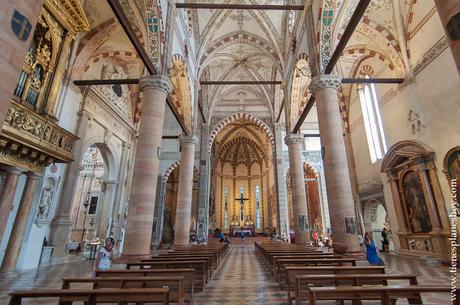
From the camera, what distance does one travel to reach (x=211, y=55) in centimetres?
1556

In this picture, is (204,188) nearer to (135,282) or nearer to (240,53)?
(240,53)

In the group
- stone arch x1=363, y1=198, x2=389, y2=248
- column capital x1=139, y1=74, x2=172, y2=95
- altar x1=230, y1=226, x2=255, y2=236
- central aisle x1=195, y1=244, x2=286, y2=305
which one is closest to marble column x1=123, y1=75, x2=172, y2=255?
column capital x1=139, y1=74, x2=172, y2=95

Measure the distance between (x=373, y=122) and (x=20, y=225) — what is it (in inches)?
665

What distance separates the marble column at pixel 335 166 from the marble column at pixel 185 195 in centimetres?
747

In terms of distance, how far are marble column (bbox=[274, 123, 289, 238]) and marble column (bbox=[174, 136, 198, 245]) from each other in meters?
8.12

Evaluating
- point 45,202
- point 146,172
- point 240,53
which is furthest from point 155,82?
point 240,53

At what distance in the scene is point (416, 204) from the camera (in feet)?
33.0

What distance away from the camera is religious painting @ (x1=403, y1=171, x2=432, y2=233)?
9609 mm

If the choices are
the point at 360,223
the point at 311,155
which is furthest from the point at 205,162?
the point at 360,223

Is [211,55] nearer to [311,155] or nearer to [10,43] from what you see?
[311,155]

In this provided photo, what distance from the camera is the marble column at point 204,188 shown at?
16.8 m

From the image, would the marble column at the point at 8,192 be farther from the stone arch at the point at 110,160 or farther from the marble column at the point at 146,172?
the stone arch at the point at 110,160

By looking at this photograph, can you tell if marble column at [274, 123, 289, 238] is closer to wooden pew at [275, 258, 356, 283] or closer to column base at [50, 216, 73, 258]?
wooden pew at [275, 258, 356, 283]

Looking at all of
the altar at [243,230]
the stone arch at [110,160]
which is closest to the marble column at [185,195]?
the stone arch at [110,160]
